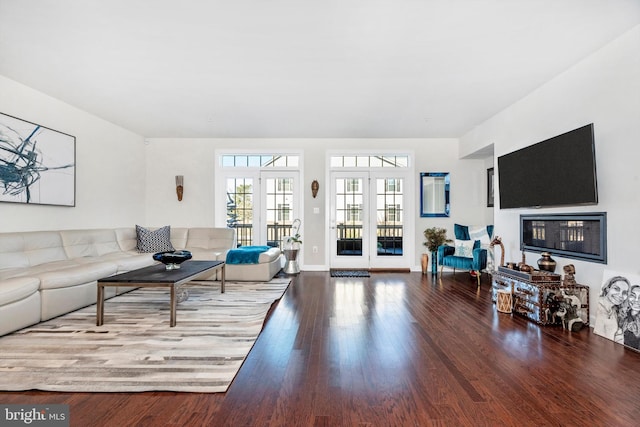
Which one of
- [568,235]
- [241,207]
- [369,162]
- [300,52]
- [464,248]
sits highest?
[300,52]

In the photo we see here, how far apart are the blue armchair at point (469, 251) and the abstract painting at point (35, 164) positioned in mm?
5838

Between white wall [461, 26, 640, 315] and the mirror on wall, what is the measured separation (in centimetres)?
248

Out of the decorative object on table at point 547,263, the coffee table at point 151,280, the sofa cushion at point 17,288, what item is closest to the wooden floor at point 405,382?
the decorative object on table at point 547,263

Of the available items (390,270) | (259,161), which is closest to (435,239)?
(390,270)

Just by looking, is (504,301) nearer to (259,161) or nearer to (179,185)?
(259,161)

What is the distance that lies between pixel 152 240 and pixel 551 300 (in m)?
5.49

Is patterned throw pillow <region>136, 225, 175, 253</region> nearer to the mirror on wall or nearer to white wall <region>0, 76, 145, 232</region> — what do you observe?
white wall <region>0, 76, 145, 232</region>

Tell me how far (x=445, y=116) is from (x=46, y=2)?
4.64 m

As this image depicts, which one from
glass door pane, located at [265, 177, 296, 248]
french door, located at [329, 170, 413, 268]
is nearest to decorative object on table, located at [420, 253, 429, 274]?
french door, located at [329, 170, 413, 268]

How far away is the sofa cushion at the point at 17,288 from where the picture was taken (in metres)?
2.61

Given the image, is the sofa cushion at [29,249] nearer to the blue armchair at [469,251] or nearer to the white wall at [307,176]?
the white wall at [307,176]

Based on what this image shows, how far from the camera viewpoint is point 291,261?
570 centimetres

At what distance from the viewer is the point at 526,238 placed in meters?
4.02

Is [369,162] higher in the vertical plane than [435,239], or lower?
higher
